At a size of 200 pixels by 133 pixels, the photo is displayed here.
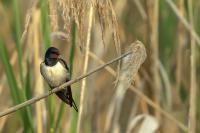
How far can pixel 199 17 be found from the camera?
2051mm

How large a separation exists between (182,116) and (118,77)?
126 cm

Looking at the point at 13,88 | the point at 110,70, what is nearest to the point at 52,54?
the point at 13,88

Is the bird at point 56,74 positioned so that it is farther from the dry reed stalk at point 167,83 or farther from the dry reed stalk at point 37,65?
the dry reed stalk at point 167,83

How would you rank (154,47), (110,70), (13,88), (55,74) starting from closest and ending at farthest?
(13,88) < (55,74) < (110,70) < (154,47)

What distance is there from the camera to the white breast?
4.47 ft

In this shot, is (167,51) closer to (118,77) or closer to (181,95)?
(181,95)

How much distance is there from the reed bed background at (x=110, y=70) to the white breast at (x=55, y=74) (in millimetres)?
52

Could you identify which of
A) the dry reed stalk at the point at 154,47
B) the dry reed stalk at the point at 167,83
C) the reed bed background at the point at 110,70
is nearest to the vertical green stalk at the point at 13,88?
the reed bed background at the point at 110,70

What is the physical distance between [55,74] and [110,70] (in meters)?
0.33

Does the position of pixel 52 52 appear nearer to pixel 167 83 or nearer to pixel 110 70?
pixel 110 70

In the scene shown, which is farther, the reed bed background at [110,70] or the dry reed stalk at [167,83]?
the dry reed stalk at [167,83]

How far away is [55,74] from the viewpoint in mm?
1372

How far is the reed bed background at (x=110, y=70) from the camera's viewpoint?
1305 mm

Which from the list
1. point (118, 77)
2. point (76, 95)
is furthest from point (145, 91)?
point (118, 77)
